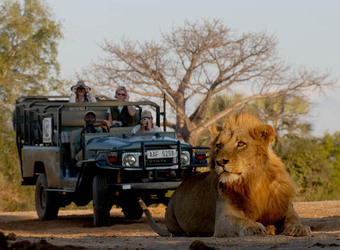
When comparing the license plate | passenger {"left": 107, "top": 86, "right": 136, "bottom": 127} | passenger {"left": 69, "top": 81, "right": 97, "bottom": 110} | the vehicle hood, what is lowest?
the license plate

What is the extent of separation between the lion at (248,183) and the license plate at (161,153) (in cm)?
370

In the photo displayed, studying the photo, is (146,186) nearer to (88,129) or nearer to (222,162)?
(88,129)

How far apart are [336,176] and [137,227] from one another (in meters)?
23.7

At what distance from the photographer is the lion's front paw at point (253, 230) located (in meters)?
5.98

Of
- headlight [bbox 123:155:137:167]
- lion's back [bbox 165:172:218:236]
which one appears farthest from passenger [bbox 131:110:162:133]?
lion's back [bbox 165:172:218:236]

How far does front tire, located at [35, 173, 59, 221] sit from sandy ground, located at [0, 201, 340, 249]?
0.17 metres

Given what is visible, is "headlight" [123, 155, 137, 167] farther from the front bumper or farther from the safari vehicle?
the front bumper

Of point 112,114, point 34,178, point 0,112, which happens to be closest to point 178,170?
point 112,114

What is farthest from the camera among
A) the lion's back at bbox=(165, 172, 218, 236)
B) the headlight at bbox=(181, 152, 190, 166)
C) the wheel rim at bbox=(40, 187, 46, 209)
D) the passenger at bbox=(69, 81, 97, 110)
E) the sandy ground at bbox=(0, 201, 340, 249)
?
the wheel rim at bbox=(40, 187, 46, 209)

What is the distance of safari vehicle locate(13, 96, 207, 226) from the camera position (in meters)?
10.2

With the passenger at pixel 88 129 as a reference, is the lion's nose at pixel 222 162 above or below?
below

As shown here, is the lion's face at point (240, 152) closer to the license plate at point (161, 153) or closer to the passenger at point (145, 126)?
the license plate at point (161, 153)

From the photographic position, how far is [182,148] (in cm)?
1052

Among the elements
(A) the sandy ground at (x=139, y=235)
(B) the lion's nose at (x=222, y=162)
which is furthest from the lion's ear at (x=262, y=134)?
(A) the sandy ground at (x=139, y=235)
